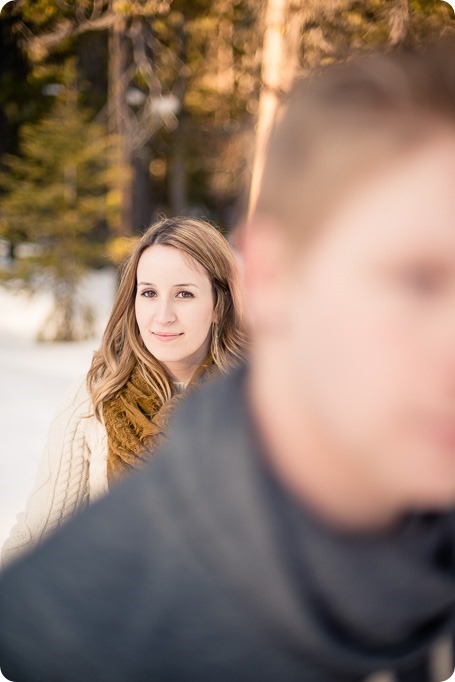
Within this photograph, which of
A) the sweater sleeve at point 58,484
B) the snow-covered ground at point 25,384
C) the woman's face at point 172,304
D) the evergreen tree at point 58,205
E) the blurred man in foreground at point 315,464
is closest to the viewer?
the blurred man in foreground at point 315,464

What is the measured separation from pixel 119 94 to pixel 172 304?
5301 mm

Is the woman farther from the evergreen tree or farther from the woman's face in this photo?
the evergreen tree

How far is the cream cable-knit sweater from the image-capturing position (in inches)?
53.6

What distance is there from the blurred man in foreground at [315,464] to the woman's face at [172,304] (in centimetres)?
90

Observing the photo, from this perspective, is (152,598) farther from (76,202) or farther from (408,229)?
(76,202)

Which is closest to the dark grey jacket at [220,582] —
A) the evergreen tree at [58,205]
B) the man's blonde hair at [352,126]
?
the man's blonde hair at [352,126]

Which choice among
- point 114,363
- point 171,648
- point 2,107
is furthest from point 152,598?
point 2,107

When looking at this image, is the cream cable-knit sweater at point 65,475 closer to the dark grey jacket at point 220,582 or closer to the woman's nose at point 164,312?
the woman's nose at point 164,312

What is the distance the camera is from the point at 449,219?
1.64ft

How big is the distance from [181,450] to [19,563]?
204 mm

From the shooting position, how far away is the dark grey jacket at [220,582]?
514 mm

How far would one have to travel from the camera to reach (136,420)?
148cm

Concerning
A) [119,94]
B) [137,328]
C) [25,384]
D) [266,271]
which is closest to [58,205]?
[119,94]

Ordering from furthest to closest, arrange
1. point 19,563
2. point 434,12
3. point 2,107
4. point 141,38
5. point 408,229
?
1. point 2,107
2. point 141,38
3. point 434,12
4. point 19,563
5. point 408,229
